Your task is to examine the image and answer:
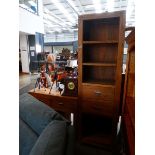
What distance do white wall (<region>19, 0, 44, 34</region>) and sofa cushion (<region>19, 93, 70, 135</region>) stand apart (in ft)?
20.3

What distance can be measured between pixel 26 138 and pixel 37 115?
0.59 ft

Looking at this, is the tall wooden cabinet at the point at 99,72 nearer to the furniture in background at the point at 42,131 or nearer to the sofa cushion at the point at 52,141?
the furniture in background at the point at 42,131

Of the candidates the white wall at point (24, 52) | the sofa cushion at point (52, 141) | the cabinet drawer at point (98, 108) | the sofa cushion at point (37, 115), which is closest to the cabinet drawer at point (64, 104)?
the cabinet drawer at point (98, 108)

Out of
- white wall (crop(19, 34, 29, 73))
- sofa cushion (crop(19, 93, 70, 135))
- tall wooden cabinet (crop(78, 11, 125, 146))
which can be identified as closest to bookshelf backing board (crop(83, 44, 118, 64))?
tall wooden cabinet (crop(78, 11, 125, 146))

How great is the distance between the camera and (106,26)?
6.12 feet

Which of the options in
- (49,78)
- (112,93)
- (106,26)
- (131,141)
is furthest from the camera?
(49,78)

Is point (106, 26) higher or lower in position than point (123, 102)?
higher

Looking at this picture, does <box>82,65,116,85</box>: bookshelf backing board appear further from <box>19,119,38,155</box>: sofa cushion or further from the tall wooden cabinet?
<box>19,119,38,155</box>: sofa cushion

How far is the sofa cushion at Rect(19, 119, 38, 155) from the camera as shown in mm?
1021
